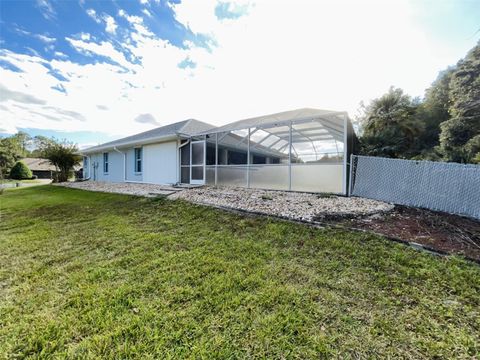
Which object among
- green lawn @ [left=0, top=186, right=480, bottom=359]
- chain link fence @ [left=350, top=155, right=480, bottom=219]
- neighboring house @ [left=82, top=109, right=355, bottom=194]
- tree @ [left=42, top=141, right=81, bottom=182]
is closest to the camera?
Answer: green lawn @ [left=0, top=186, right=480, bottom=359]

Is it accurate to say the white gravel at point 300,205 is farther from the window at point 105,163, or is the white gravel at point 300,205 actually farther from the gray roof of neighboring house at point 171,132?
the window at point 105,163

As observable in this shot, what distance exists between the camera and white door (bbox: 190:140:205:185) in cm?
1127

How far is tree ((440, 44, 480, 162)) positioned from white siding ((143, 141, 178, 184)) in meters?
14.0

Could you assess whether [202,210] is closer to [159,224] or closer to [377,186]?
[159,224]

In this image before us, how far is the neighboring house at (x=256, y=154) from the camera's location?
328 inches

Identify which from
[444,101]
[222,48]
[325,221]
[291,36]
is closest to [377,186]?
[325,221]

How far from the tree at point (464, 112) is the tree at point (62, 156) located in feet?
87.5

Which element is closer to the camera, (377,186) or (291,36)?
(377,186)

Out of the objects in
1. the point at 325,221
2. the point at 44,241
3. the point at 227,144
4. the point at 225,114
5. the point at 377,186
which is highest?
the point at 225,114

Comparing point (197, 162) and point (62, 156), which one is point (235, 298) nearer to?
point (197, 162)

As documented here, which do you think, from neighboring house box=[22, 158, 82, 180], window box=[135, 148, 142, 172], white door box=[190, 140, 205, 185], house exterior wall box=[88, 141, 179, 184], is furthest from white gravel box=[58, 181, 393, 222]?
neighboring house box=[22, 158, 82, 180]

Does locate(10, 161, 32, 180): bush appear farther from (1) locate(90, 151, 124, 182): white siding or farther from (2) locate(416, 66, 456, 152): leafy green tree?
(2) locate(416, 66, 456, 152): leafy green tree

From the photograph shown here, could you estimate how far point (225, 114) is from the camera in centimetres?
1634

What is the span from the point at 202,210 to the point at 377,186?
5.76 m
